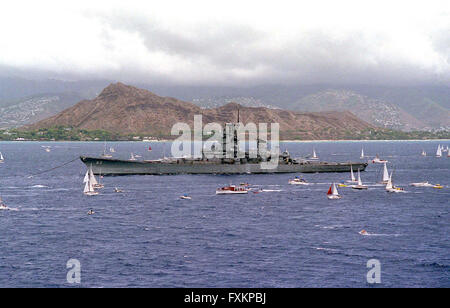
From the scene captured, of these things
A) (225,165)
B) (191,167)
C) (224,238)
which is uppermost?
(225,165)

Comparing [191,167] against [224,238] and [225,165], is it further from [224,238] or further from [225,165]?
[224,238]

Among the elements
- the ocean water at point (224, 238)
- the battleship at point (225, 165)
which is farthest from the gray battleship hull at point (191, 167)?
the ocean water at point (224, 238)

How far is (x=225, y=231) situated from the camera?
74500mm

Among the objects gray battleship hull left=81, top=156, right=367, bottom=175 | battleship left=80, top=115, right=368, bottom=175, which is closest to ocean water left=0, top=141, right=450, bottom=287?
gray battleship hull left=81, top=156, right=367, bottom=175

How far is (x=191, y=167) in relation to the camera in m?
170

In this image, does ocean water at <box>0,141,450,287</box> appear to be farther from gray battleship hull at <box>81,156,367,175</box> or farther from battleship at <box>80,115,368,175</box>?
battleship at <box>80,115,368,175</box>

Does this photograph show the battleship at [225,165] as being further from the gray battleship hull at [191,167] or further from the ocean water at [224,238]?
the ocean water at [224,238]

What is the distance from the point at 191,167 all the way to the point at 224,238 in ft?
330

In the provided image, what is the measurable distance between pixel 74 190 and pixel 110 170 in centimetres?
3807

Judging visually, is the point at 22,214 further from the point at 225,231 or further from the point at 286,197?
the point at 286,197

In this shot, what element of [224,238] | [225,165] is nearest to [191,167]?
Result: [225,165]

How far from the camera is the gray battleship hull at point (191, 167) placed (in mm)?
160250

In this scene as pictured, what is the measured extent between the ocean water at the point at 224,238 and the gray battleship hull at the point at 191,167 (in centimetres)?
3748

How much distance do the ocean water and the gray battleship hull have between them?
37.5 meters
